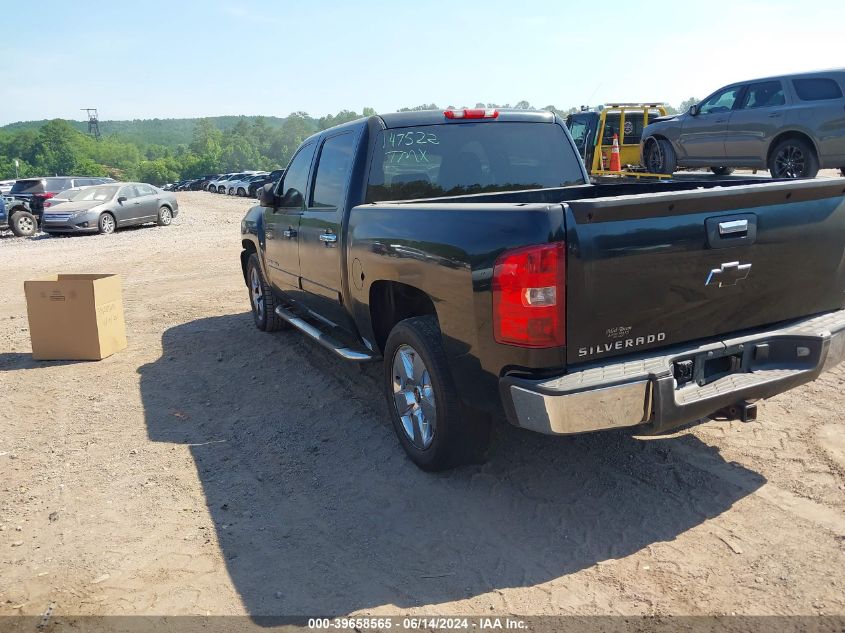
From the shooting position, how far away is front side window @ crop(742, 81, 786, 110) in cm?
1155

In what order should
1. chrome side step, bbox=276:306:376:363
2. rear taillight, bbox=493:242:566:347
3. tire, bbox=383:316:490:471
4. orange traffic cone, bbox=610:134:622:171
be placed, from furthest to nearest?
orange traffic cone, bbox=610:134:622:171
chrome side step, bbox=276:306:376:363
tire, bbox=383:316:490:471
rear taillight, bbox=493:242:566:347

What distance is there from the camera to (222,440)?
4.77 m

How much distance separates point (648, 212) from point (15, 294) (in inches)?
414

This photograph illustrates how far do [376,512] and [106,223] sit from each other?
63.6 ft

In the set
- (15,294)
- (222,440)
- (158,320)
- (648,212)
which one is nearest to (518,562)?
(648,212)

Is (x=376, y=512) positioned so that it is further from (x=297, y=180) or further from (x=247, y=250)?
(x=247, y=250)

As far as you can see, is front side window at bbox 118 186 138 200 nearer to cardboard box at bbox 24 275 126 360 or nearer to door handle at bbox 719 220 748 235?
cardboard box at bbox 24 275 126 360

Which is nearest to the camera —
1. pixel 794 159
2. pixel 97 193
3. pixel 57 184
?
pixel 794 159

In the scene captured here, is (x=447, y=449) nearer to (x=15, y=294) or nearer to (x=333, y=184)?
(x=333, y=184)

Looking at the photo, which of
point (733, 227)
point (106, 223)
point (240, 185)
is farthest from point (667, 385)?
point (240, 185)

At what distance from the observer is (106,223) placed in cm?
2055

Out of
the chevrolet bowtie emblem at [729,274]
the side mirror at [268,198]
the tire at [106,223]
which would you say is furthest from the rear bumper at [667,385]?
the tire at [106,223]

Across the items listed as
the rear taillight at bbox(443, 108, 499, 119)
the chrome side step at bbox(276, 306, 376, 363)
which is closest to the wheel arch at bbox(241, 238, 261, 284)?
the chrome side step at bbox(276, 306, 376, 363)

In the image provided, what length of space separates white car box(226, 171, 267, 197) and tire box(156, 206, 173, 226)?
2762 centimetres
